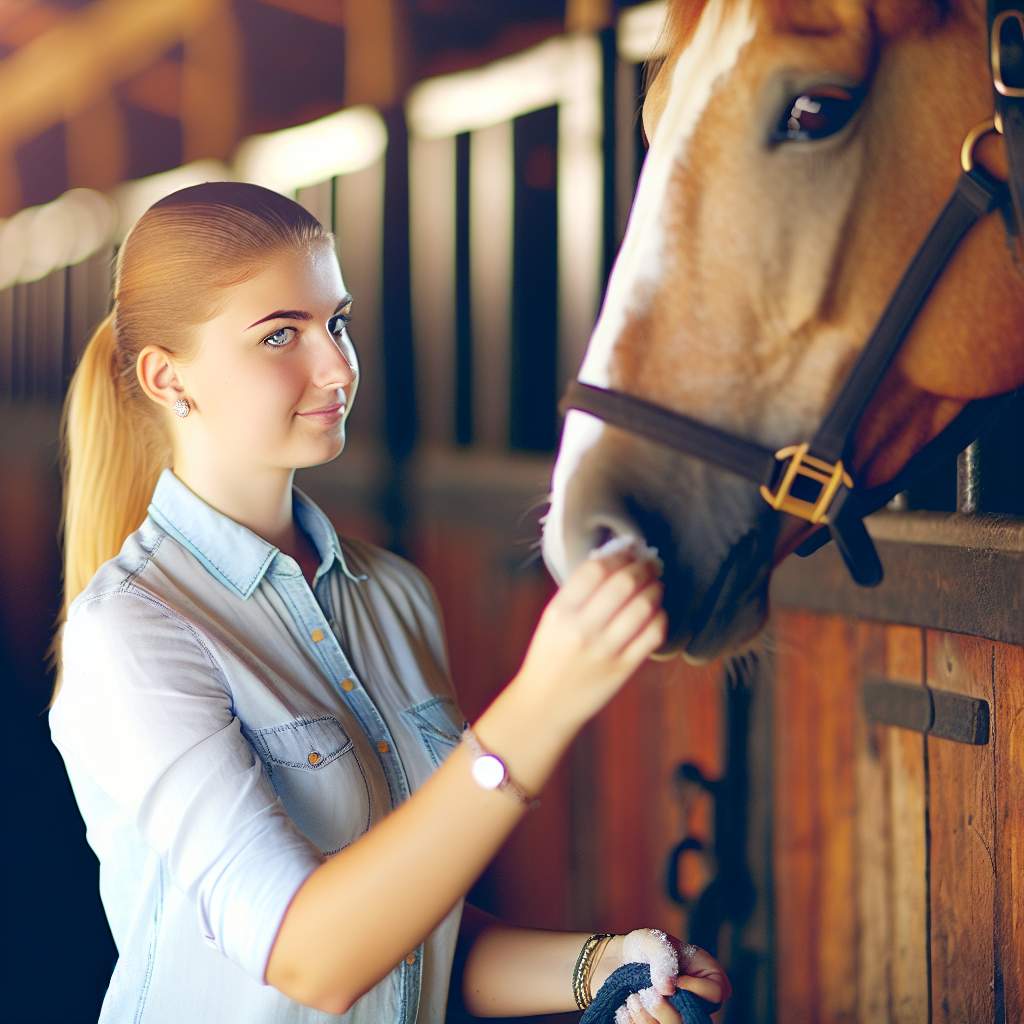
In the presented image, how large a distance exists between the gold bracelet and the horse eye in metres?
0.61

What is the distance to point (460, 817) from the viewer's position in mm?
637

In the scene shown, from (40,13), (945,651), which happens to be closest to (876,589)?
(945,651)

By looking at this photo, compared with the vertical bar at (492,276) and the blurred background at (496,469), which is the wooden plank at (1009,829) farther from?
A: the vertical bar at (492,276)

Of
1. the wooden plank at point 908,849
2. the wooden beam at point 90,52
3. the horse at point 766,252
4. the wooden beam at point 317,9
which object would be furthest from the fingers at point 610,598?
the wooden beam at point 90,52

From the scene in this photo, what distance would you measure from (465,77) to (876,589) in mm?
1510

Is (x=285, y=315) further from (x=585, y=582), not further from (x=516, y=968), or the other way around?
(x=516, y=968)

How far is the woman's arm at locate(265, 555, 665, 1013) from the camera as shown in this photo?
62cm

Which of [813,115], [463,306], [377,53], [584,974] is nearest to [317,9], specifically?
Result: [377,53]

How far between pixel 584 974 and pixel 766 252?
557mm

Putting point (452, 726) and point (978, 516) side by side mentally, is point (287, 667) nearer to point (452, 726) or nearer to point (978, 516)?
point (452, 726)

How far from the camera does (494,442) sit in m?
2.29

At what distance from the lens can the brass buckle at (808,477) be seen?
0.76 meters

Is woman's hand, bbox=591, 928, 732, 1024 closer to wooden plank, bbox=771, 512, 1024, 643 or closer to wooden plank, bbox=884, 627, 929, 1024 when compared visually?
wooden plank, bbox=771, 512, 1024, 643

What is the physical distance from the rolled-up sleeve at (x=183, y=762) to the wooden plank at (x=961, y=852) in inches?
27.4
